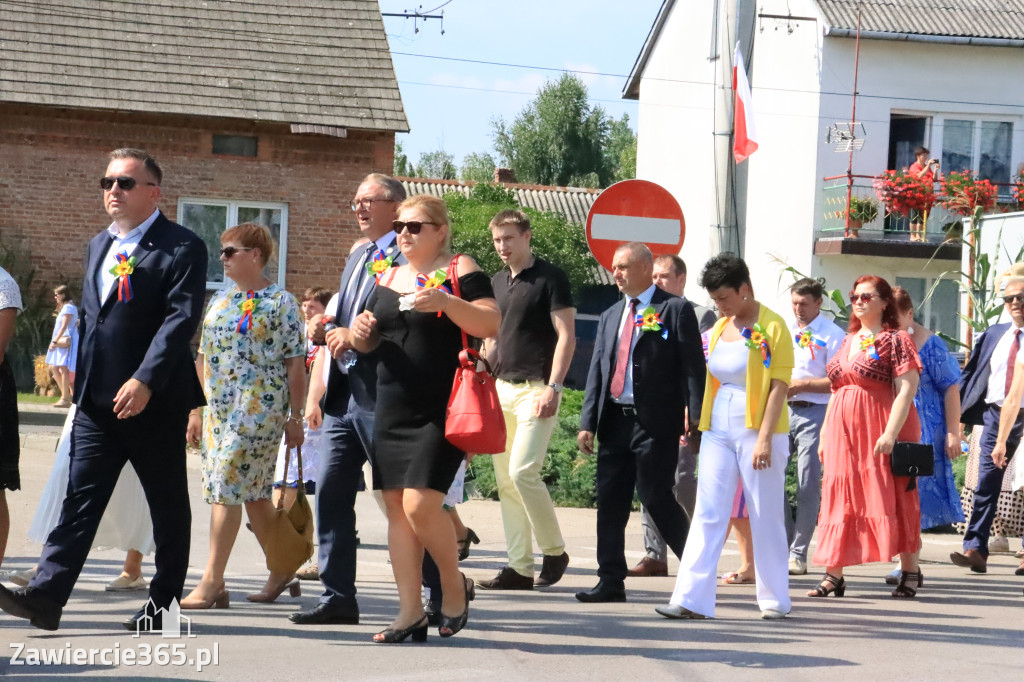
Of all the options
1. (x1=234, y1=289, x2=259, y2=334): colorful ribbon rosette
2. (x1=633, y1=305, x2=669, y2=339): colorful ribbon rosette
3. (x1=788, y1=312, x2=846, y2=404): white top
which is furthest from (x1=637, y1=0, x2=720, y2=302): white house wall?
(x1=234, y1=289, x2=259, y2=334): colorful ribbon rosette

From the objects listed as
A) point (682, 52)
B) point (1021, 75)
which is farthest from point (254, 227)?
point (682, 52)

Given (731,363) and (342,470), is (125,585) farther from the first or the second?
(731,363)

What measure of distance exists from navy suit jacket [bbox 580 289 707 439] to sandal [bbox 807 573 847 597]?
1280 mm

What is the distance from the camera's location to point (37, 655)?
5.92m

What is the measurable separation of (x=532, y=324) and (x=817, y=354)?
6.85 feet

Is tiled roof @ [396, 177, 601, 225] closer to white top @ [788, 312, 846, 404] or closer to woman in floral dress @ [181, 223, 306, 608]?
white top @ [788, 312, 846, 404]

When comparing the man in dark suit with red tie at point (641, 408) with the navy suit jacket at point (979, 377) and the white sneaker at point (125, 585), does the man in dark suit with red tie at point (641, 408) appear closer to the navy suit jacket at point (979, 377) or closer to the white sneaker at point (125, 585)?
the white sneaker at point (125, 585)

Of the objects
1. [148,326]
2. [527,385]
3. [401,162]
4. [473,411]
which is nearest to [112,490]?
[148,326]

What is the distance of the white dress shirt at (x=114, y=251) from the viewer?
21.5ft

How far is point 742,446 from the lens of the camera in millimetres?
7660

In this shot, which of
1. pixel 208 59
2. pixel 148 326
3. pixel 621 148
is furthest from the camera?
pixel 621 148

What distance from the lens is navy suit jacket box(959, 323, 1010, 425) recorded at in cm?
1057

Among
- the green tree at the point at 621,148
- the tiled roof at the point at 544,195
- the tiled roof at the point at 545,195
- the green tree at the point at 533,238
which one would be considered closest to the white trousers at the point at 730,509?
the green tree at the point at 533,238

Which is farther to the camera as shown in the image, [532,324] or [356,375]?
[532,324]
